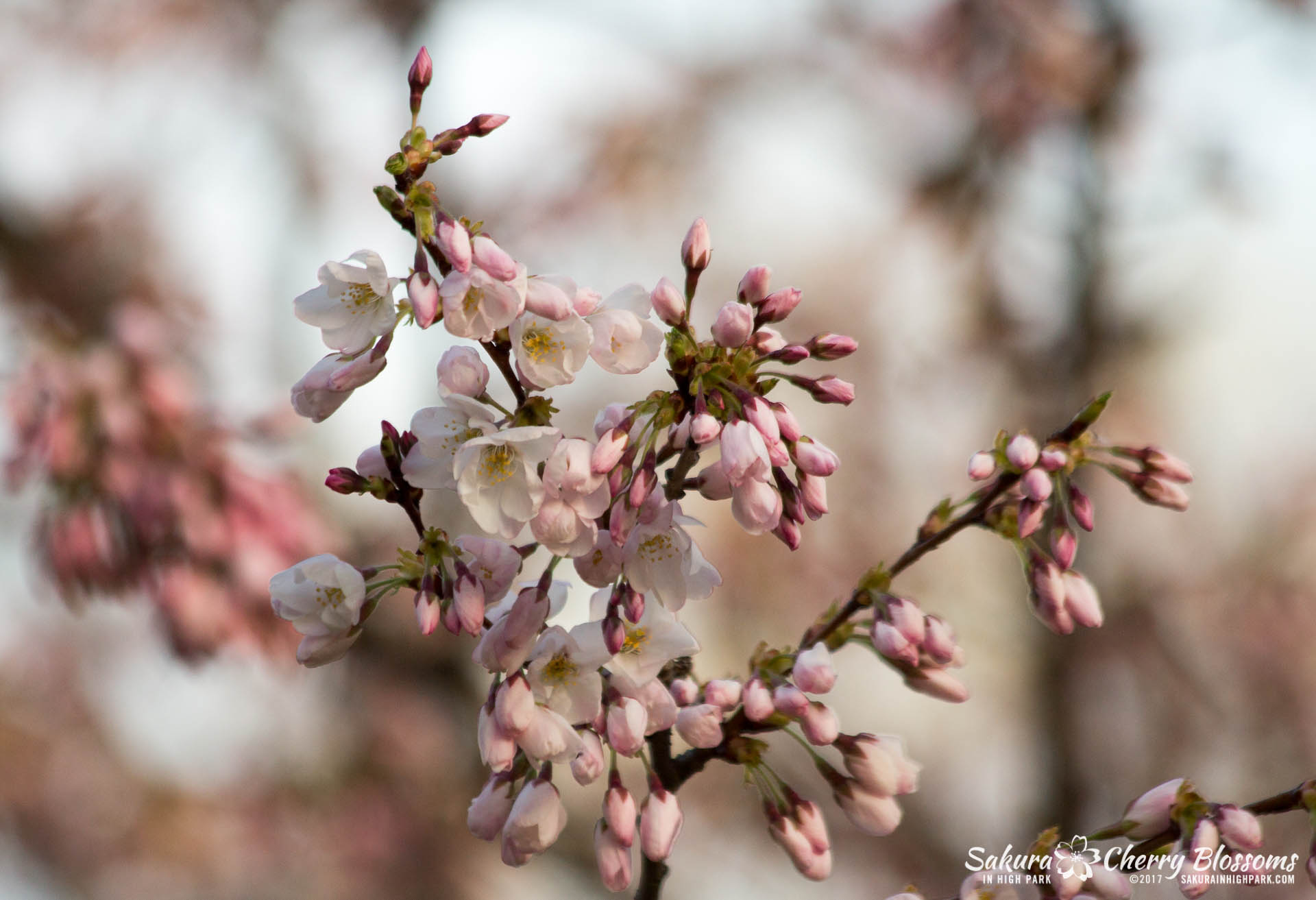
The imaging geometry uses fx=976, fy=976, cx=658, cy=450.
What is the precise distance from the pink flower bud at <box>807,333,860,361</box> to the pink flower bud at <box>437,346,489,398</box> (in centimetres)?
35

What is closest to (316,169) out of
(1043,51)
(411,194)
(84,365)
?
(84,365)

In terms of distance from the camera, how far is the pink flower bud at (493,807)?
3.42ft

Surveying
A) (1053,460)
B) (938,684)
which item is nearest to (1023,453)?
(1053,460)

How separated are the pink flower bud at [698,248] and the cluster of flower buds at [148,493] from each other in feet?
7.51

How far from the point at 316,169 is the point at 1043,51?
4245 mm

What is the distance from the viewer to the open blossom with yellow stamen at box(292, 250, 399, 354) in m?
1.02

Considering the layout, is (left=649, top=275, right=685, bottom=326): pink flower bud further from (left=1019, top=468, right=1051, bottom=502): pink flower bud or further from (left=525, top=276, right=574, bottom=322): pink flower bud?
(left=1019, top=468, right=1051, bottom=502): pink flower bud

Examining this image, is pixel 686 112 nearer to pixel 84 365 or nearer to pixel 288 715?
pixel 288 715

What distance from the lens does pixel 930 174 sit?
21.6 feet

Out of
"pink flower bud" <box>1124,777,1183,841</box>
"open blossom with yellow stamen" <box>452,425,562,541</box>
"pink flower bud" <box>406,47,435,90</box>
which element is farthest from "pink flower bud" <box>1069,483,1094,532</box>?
"pink flower bud" <box>406,47,435,90</box>

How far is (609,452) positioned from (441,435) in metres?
0.20

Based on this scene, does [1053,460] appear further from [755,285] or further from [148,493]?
[148,493]

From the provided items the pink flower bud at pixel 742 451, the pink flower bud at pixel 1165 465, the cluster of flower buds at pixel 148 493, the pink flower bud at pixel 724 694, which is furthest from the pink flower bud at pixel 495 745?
the cluster of flower buds at pixel 148 493

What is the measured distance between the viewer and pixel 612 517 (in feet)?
3.04
